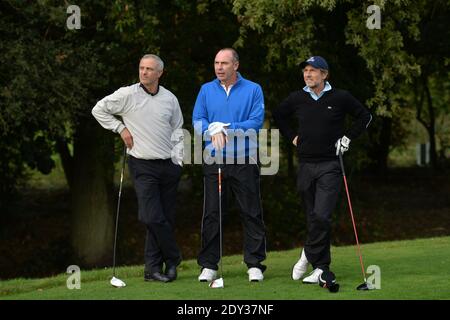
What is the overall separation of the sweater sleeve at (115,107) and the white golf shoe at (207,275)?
67.2 inches

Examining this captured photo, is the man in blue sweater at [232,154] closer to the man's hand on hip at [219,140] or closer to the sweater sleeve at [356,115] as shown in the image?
the man's hand on hip at [219,140]

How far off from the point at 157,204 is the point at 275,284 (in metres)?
1.51

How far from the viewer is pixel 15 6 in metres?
17.2

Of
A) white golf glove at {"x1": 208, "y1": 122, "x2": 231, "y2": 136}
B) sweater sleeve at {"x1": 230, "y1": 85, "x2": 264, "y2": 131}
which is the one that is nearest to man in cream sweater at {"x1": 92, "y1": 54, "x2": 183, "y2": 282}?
white golf glove at {"x1": 208, "y1": 122, "x2": 231, "y2": 136}

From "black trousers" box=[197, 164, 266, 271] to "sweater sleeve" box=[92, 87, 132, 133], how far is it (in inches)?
39.9

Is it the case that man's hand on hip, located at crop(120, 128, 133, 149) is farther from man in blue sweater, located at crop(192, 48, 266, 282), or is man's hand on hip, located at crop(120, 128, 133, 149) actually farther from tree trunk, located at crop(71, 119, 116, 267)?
tree trunk, located at crop(71, 119, 116, 267)

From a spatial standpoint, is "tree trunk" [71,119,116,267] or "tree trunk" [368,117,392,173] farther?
"tree trunk" [368,117,392,173]

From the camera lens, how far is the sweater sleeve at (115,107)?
35.1 feet

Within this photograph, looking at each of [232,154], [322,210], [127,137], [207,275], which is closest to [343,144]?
[322,210]

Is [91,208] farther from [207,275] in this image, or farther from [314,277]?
[314,277]

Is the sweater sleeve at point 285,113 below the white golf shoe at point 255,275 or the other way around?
the other way around

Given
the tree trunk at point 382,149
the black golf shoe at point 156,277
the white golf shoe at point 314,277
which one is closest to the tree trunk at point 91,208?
the tree trunk at point 382,149

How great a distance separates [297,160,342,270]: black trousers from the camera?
407 inches
